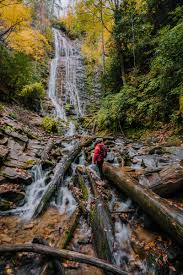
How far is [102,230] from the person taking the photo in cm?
386

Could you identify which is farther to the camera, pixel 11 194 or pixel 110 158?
pixel 110 158

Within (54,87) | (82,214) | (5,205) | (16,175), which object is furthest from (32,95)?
(82,214)

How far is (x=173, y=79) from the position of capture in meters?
9.12

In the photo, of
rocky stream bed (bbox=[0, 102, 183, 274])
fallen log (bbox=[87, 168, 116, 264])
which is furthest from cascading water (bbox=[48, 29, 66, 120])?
fallen log (bbox=[87, 168, 116, 264])

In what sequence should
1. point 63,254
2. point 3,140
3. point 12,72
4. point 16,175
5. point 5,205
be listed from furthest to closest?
1. point 12,72
2. point 3,140
3. point 16,175
4. point 5,205
5. point 63,254

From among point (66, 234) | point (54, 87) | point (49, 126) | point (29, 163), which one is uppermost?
point (54, 87)

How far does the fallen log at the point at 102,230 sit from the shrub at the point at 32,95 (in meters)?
11.3

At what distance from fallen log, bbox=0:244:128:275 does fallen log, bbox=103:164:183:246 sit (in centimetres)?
114

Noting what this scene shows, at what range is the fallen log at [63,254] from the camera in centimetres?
288

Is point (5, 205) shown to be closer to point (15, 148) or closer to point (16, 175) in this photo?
point (16, 175)

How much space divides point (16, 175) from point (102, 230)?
353 centimetres

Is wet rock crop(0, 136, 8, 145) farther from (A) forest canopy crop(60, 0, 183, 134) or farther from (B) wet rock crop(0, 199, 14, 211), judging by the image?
(A) forest canopy crop(60, 0, 183, 134)

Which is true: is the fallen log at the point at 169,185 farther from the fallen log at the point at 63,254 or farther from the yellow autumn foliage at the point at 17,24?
the yellow autumn foliage at the point at 17,24

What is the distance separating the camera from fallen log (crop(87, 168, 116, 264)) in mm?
3423
